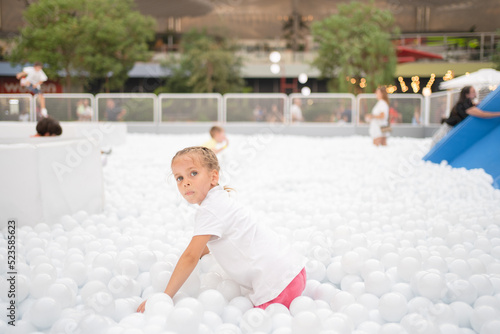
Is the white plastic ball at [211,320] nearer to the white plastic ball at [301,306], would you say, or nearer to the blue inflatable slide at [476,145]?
the white plastic ball at [301,306]

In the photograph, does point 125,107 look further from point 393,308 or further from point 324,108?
point 393,308

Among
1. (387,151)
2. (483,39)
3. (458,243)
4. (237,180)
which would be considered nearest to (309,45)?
(483,39)

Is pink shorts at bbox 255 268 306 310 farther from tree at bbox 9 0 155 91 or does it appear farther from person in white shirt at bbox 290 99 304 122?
tree at bbox 9 0 155 91

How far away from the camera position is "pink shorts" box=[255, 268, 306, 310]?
1628 millimetres

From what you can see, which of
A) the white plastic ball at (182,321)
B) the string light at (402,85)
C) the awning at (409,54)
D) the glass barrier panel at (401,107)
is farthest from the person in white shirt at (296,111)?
the string light at (402,85)

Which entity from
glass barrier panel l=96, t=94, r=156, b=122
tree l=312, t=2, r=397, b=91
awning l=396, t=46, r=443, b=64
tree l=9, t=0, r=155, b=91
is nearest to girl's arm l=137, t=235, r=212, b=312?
glass barrier panel l=96, t=94, r=156, b=122

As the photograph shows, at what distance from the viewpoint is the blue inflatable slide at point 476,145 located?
173 inches

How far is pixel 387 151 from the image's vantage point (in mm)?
7391

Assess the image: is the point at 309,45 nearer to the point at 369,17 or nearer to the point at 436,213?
the point at 369,17

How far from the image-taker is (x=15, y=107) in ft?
36.0

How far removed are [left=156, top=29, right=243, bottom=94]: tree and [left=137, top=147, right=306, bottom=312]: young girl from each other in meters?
18.1

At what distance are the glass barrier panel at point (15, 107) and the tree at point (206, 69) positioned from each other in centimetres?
895

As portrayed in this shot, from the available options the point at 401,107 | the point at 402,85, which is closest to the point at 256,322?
the point at 401,107

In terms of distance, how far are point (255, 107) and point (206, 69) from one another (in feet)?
27.6
